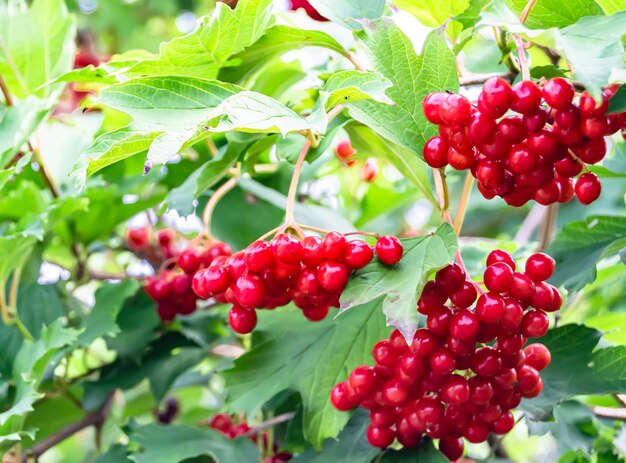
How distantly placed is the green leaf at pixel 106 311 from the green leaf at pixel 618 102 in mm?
708

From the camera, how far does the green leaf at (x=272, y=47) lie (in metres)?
0.87

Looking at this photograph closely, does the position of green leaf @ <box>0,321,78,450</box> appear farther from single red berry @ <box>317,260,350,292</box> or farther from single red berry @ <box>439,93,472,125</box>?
single red berry @ <box>439,93,472,125</box>

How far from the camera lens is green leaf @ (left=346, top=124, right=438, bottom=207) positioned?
0.95 metres

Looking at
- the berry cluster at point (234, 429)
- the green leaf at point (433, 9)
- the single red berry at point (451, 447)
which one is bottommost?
the berry cluster at point (234, 429)

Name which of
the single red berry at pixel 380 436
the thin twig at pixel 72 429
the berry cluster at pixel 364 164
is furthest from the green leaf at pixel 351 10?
the thin twig at pixel 72 429

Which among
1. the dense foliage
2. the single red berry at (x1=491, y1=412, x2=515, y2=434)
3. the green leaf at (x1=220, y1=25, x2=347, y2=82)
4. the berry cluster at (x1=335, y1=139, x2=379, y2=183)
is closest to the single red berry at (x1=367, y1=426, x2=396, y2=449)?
the dense foliage

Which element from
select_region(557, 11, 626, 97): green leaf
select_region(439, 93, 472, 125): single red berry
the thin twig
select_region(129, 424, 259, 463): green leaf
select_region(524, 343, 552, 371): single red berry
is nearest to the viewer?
select_region(557, 11, 626, 97): green leaf

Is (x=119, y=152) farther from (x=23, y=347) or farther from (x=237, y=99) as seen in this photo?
(x=23, y=347)

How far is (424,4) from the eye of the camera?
932 millimetres

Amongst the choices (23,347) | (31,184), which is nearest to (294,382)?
(23,347)

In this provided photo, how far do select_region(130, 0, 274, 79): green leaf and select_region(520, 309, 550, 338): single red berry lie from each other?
410 mm

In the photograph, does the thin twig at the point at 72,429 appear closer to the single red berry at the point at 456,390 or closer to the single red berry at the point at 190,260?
the single red berry at the point at 190,260

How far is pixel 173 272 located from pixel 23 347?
0.24 metres

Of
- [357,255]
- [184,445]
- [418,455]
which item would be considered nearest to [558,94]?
[357,255]
